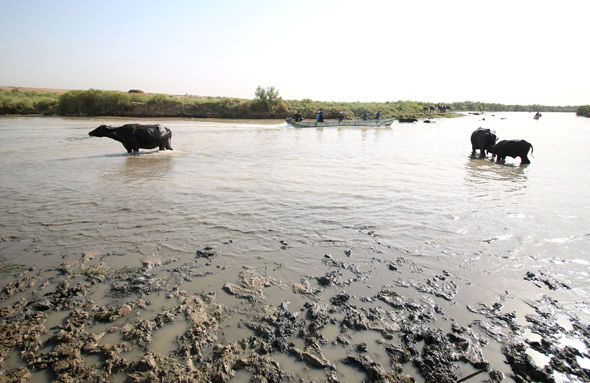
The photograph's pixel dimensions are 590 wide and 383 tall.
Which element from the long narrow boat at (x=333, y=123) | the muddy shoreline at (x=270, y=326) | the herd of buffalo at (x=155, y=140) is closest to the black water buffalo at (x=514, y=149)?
the herd of buffalo at (x=155, y=140)

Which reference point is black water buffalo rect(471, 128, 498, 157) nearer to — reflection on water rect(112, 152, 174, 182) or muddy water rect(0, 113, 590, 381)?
muddy water rect(0, 113, 590, 381)

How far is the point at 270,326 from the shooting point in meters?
3.18

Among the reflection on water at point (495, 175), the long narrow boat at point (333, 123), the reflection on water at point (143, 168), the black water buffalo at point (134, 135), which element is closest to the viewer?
the reflection on water at point (495, 175)

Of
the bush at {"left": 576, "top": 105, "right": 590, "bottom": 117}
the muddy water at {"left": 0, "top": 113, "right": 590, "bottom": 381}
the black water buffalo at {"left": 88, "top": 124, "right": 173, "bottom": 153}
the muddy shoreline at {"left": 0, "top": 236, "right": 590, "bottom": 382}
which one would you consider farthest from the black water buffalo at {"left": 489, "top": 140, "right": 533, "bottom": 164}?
the bush at {"left": 576, "top": 105, "right": 590, "bottom": 117}

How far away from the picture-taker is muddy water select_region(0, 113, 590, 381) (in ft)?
11.5

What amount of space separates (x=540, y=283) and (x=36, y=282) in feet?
20.5

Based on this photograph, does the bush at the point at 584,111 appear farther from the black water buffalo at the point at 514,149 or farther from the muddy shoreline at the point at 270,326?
the muddy shoreline at the point at 270,326

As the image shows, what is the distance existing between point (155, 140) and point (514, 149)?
15.3 metres

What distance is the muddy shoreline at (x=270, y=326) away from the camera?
264 cm

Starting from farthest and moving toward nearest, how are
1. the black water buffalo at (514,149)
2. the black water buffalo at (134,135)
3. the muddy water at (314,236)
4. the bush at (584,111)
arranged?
1. the bush at (584,111)
2. the black water buffalo at (134,135)
3. the black water buffalo at (514,149)
4. the muddy water at (314,236)

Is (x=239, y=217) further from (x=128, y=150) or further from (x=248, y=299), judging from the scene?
(x=128, y=150)

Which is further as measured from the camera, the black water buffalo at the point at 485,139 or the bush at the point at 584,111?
the bush at the point at 584,111

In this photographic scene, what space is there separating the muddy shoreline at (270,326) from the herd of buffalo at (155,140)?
10743mm

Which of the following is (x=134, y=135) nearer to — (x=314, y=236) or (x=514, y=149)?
(x=314, y=236)
